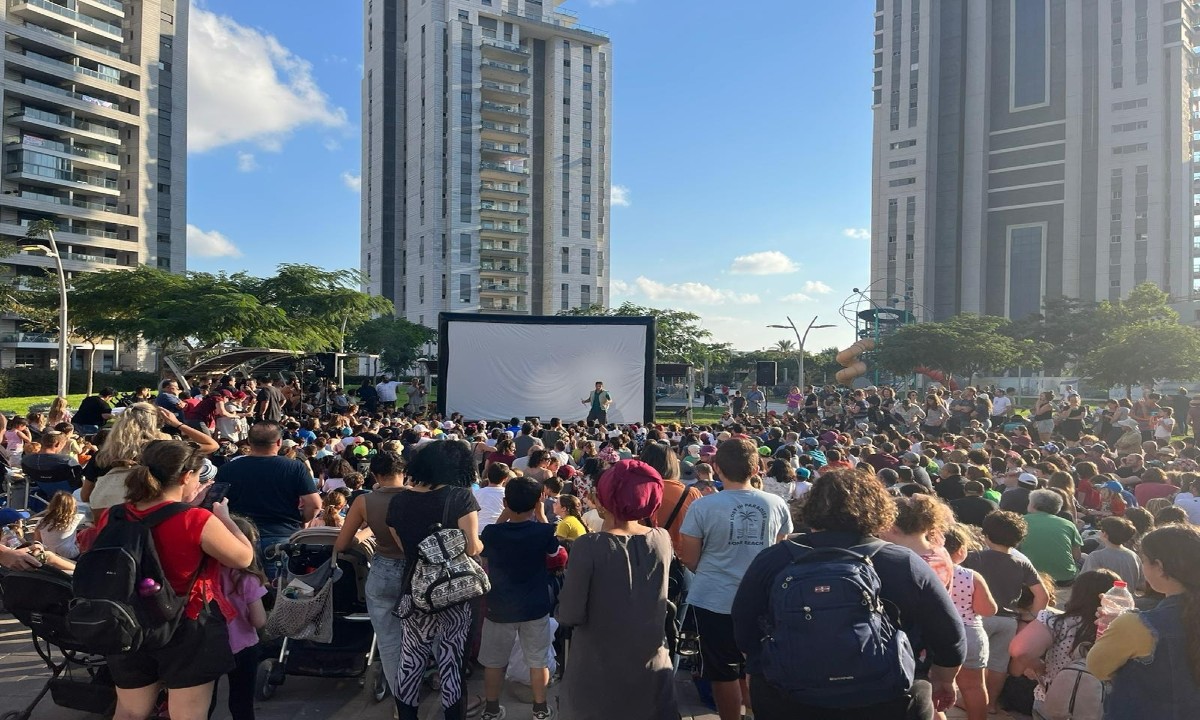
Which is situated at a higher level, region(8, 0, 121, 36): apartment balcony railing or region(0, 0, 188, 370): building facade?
region(8, 0, 121, 36): apartment balcony railing

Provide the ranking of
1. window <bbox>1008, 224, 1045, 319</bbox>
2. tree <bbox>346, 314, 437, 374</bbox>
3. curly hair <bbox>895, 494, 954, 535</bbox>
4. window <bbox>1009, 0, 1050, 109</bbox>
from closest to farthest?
1. curly hair <bbox>895, 494, 954, 535</bbox>
2. tree <bbox>346, 314, 437, 374</bbox>
3. window <bbox>1008, 224, 1045, 319</bbox>
4. window <bbox>1009, 0, 1050, 109</bbox>

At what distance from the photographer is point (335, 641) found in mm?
4328

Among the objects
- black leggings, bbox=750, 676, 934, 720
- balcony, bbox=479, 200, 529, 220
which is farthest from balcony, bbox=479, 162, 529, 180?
black leggings, bbox=750, 676, 934, 720

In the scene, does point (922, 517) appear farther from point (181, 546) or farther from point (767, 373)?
point (767, 373)

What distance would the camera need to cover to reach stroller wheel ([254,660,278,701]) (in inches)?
167

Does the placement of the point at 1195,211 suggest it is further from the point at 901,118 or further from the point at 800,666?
the point at 800,666

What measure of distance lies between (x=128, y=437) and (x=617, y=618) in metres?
2.74

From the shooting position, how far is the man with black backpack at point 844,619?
224cm

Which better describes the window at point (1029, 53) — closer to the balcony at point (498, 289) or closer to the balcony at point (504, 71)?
the balcony at point (504, 71)

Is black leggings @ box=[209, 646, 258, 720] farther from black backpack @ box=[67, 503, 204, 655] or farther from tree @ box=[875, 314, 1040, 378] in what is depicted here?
tree @ box=[875, 314, 1040, 378]

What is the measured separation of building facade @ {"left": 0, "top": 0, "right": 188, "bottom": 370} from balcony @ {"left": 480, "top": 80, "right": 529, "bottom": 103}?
76.2 feet

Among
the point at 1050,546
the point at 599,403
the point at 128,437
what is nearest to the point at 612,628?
the point at 128,437

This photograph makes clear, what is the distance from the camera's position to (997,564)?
4.05 meters

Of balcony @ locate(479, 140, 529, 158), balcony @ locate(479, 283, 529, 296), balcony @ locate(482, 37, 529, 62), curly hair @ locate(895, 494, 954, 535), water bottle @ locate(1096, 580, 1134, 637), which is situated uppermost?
balcony @ locate(482, 37, 529, 62)
